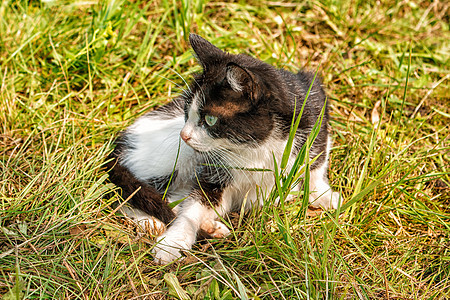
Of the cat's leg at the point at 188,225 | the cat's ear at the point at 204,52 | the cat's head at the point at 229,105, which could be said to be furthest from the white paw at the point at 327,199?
the cat's ear at the point at 204,52

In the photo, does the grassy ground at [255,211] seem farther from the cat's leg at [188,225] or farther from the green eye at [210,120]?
the green eye at [210,120]

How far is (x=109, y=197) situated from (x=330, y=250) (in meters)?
1.23

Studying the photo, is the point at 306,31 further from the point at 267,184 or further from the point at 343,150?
the point at 267,184

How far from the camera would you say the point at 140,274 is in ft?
6.19

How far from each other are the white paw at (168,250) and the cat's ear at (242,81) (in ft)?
2.66

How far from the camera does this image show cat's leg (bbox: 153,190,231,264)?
2.14m

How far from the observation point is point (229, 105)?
1.99 m

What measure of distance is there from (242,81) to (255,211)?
2.20 feet

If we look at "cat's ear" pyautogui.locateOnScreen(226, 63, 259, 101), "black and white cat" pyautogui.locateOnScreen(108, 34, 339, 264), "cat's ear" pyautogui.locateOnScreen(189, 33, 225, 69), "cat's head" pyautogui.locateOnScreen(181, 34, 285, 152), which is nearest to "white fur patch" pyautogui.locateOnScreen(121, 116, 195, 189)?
"black and white cat" pyautogui.locateOnScreen(108, 34, 339, 264)

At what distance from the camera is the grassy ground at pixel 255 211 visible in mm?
1884

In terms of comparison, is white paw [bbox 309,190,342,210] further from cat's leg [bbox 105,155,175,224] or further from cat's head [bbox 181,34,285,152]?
cat's leg [bbox 105,155,175,224]

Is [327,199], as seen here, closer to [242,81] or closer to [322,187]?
[322,187]

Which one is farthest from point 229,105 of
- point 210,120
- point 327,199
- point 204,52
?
point 327,199

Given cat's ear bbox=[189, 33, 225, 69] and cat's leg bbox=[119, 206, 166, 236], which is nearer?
cat's ear bbox=[189, 33, 225, 69]
